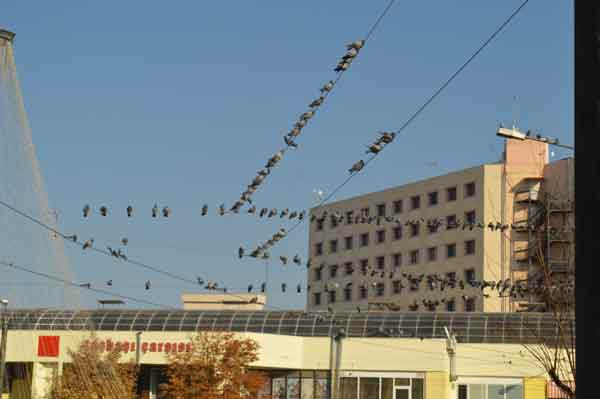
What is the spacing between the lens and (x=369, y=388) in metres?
76.3

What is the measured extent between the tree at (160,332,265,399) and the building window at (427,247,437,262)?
58.8 metres

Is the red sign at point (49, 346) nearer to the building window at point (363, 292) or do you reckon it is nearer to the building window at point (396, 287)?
the building window at point (396, 287)

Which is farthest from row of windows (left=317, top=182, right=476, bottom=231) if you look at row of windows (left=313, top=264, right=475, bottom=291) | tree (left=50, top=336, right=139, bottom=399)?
tree (left=50, top=336, right=139, bottom=399)

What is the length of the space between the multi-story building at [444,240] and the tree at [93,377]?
4332 centimetres

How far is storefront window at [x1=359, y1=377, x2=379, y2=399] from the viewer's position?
7612 cm

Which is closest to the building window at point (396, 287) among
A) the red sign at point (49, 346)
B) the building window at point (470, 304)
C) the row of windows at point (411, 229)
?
the row of windows at point (411, 229)

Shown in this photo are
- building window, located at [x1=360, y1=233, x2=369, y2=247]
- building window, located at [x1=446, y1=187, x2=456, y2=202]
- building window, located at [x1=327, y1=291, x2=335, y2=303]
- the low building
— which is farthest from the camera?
building window, located at [x1=327, y1=291, x2=335, y2=303]

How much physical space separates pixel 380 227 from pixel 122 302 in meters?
57.1

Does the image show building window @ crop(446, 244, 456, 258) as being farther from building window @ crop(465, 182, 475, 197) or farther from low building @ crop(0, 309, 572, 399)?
low building @ crop(0, 309, 572, 399)

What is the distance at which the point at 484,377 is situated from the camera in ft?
246

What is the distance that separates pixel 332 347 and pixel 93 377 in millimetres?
17238

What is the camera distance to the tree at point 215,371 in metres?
69.9
